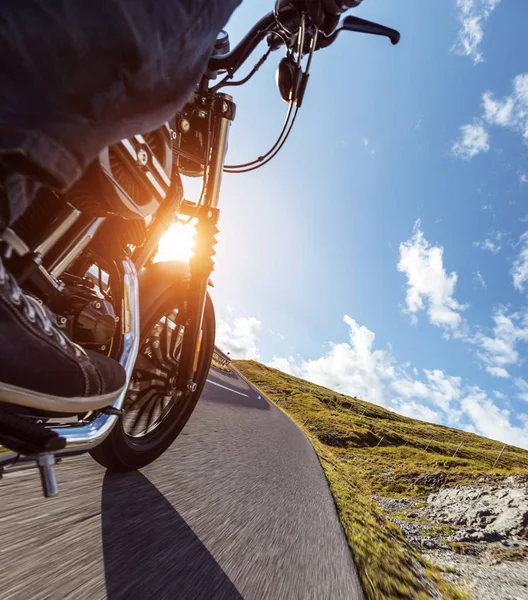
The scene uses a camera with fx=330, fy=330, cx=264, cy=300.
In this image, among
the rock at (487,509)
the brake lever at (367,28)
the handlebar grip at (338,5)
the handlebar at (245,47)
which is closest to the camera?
the handlebar grip at (338,5)

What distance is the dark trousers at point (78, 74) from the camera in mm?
576

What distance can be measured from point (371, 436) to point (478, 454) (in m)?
26.4

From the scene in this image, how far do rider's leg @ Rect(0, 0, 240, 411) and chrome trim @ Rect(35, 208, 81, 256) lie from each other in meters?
0.27

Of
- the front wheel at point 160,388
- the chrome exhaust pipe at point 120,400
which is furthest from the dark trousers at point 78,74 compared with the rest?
the front wheel at point 160,388

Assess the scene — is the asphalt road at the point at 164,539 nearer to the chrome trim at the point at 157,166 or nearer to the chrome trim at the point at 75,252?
the chrome trim at the point at 75,252

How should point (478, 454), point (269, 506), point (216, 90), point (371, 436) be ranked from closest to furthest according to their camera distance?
point (216, 90)
point (269, 506)
point (371, 436)
point (478, 454)

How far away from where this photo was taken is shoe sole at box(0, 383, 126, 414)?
0.73 metres

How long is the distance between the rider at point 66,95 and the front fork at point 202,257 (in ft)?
3.11

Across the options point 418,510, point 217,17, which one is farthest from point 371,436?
point 217,17

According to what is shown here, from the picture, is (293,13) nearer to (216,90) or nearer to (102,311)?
(216,90)

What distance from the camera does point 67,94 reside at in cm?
65

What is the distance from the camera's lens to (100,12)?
0.63 metres

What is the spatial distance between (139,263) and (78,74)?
3.28 feet

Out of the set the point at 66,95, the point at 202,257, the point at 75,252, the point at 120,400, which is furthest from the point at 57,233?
the point at 202,257
